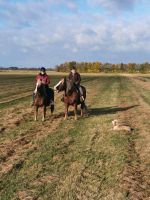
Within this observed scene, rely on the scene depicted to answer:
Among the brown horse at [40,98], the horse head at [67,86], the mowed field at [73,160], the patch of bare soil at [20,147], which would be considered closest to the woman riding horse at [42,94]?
the brown horse at [40,98]

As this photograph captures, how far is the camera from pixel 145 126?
52.4 ft

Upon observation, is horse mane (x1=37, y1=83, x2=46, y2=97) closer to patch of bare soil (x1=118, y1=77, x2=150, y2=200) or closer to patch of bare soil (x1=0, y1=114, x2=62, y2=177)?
patch of bare soil (x1=0, y1=114, x2=62, y2=177)

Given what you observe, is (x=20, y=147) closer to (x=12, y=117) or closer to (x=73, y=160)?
(x=73, y=160)

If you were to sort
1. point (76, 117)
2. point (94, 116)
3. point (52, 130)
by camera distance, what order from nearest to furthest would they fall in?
point (52, 130) → point (76, 117) → point (94, 116)

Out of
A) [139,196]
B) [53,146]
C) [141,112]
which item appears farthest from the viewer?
[141,112]

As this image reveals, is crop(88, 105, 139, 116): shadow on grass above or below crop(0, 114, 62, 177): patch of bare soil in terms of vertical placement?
below

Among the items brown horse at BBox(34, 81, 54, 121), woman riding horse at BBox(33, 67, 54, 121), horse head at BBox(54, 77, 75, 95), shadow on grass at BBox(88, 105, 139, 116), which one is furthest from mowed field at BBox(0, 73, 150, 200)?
shadow on grass at BBox(88, 105, 139, 116)

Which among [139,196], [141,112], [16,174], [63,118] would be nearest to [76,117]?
Answer: [63,118]

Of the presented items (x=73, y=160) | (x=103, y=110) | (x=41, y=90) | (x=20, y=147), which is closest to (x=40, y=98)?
(x=41, y=90)

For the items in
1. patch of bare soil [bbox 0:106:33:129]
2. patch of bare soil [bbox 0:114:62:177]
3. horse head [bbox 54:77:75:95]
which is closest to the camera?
patch of bare soil [bbox 0:114:62:177]

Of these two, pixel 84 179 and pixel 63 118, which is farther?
pixel 63 118

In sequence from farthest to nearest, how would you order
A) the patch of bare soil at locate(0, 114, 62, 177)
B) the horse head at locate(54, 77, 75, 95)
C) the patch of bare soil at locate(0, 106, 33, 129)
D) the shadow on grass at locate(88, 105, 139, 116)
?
the shadow on grass at locate(88, 105, 139, 116)
the horse head at locate(54, 77, 75, 95)
the patch of bare soil at locate(0, 106, 33, 129)
the patch of bare soil at locate(0, 114, 62, 177)

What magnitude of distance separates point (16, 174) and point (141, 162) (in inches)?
128

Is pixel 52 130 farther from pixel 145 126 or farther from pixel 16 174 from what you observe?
pixel 16 174
